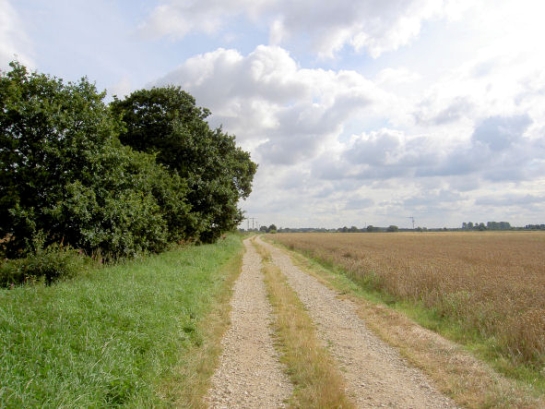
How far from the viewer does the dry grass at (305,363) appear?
5.00 metres

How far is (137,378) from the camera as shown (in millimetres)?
5145

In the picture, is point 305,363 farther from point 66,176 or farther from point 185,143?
point 185,143

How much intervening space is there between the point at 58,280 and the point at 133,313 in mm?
4440

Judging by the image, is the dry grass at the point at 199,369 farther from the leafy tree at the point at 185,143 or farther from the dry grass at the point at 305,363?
the leafy tree at the point at 185,143

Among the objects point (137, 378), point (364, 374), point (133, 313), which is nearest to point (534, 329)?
point (364, 374)

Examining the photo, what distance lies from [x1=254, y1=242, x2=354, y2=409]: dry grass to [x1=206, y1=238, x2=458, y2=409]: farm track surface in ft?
0.55

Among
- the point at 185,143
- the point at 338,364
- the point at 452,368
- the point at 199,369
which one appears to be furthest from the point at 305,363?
the point at 185,143

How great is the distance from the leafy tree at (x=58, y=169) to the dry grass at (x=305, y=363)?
7.03 metres

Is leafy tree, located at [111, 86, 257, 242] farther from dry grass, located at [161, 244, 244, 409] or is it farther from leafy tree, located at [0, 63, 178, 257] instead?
dry grass, located at [161, 244, 244, 409]

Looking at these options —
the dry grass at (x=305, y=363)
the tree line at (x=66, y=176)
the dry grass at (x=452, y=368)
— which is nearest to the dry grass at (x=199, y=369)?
the dry grass at (x=305, y=363)

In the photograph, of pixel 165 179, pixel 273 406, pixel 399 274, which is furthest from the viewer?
pixel 165 179

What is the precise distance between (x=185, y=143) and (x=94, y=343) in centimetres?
2052

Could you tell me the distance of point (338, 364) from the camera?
651cm

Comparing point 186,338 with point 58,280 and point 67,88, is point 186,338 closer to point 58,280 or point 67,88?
point 58,280
